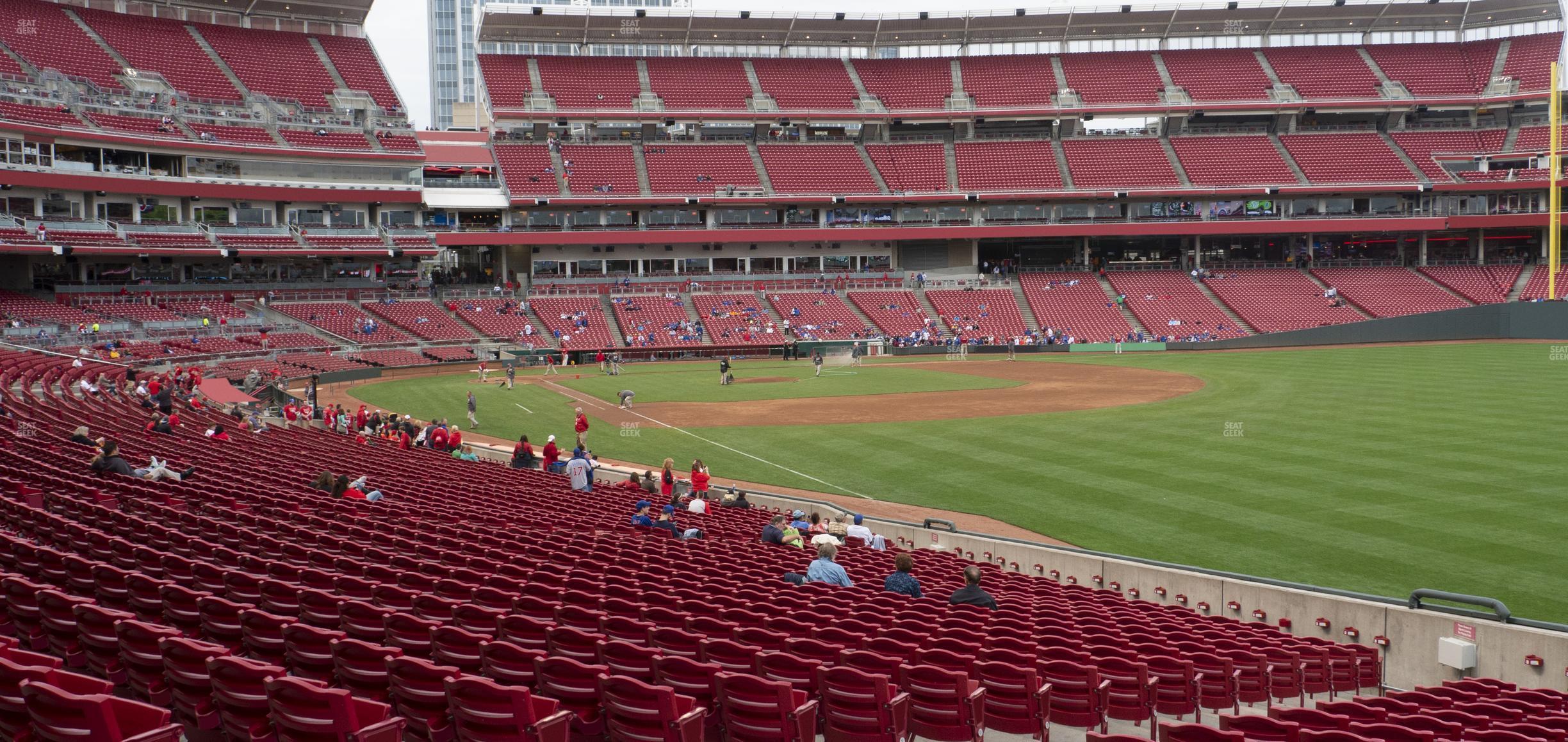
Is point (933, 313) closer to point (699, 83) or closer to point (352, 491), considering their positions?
→ point (699, 83)

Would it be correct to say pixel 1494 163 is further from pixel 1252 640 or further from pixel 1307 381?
pixel 1252 640

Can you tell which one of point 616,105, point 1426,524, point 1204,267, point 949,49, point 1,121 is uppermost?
point 949,49

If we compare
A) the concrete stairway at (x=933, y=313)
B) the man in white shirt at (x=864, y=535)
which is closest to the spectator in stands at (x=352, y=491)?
the man in white shirt at (x=864, y=535)

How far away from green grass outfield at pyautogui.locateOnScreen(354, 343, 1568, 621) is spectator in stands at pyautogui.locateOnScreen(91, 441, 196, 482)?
14294mm

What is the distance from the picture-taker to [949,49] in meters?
86.0

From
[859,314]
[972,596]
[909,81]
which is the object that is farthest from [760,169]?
[972,596]

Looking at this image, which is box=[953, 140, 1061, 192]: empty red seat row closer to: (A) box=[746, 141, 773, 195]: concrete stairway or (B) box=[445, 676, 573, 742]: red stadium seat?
(A) box=[746, 141, 773, 195]: concrete stairway

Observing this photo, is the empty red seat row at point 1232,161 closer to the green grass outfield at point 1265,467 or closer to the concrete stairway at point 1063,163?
the concrete stairway at point 1063,163

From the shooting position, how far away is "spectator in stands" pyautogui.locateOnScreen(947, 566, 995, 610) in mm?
11023

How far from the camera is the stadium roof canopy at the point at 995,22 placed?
77188 mm

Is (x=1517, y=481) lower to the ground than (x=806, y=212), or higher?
lower

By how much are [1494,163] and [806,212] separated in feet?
157

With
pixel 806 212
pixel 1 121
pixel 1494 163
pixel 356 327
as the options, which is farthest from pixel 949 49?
pixel 1 121

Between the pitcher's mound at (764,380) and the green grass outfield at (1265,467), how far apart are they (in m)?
4.22
